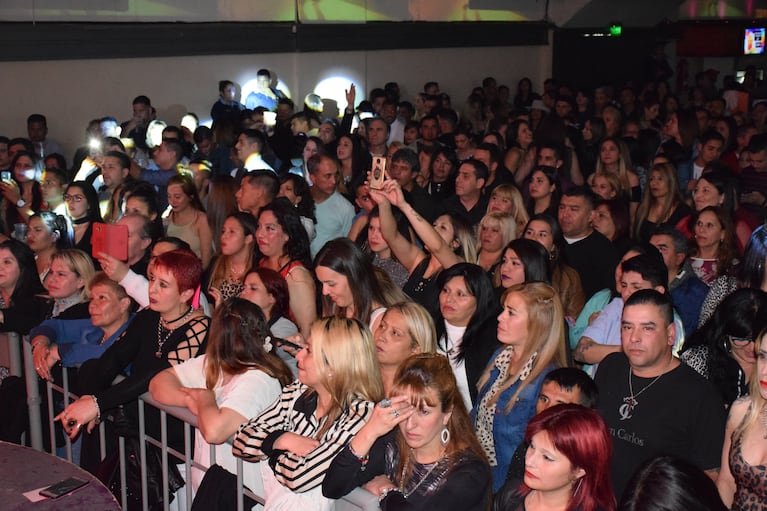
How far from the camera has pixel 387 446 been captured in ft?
10.5

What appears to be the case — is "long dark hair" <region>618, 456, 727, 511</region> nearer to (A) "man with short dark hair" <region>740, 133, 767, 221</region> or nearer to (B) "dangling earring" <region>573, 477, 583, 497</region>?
(B) "dangling earring" <region>573, 477, 583, 497</region>

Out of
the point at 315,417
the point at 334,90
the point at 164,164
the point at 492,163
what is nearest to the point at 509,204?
the point at 492,163

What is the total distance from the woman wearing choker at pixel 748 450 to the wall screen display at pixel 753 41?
17998mm

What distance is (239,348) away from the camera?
3.68m

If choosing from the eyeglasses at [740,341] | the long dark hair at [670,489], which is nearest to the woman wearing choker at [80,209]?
the eyeglasses at [740,341]

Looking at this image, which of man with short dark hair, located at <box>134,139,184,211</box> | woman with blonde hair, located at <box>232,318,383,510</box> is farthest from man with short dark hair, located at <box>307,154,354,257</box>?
woman with blonde hair, located at <box>232,318,383,510</box>

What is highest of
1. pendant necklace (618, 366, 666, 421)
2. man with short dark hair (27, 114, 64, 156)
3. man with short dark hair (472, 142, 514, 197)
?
man with short dark hair (27, 114, 64, 156)

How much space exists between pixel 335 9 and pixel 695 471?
12.5 m

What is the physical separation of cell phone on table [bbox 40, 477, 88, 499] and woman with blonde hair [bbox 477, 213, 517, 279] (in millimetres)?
3172

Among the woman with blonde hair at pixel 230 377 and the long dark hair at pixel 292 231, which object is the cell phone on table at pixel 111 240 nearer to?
the long dark hair at pixel 292 231

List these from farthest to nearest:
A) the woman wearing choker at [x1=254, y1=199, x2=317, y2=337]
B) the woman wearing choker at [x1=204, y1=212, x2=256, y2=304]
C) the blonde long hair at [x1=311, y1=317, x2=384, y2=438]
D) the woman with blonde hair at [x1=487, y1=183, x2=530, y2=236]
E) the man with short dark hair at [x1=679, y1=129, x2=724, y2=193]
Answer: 1. the man with short dark hair at [x1=679, y1=129, x2=724, y2=193]
2. the woman with blonde hair at [x1=487, y1=183, x2=530, y2=236]
3. the woman wearing choker at [x1=204, y1=212, x2=256, y2=304]
4. the woman wearing choker at [x1=254, y1=199, x2=317, y2=337]
5. the blonde long hair at [x1=311, y1=317, x2=384, y2=438]

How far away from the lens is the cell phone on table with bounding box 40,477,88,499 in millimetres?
3057

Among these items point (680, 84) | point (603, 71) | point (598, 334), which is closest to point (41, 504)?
point (598, 334)

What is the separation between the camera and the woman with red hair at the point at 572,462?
2877 millimetres
